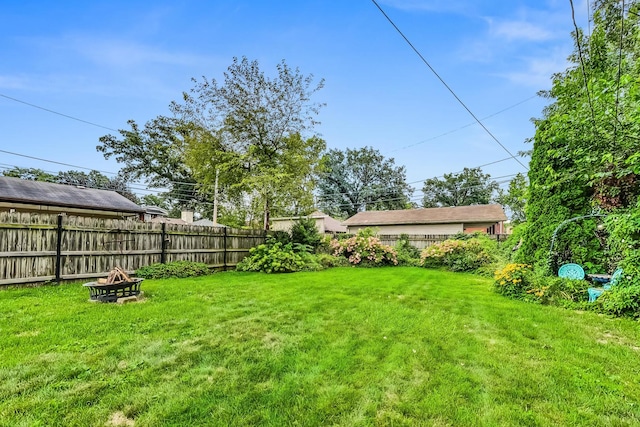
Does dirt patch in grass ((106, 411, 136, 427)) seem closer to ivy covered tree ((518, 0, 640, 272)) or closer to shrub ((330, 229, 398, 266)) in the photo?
ivy covered tree ((518, 0, 640, 272))

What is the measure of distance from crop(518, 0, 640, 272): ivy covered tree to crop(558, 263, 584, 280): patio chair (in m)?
0.37

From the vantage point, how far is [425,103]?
38.8 ft

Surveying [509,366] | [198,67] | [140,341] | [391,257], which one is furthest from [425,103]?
[140,341]

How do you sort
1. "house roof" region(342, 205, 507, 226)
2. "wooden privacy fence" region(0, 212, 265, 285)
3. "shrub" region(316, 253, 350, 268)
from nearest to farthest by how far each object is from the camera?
"wooden privacy fence" region(0, 212, 265, 285) < "shrub" region(316, 253, 350, 268) < "house roof" region(342, 205, 507, 226)

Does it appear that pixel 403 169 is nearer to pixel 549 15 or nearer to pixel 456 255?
pixel 456 255

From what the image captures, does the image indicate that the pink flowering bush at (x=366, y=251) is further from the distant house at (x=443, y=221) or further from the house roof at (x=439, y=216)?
the house roof at (x=439, y=216)

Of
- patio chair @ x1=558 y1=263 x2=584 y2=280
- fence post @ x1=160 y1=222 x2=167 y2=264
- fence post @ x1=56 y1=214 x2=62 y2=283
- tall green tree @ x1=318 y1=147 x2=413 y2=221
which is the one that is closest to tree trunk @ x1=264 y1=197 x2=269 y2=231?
fence post @ x1=160 y1=222 x2=167 y2=264

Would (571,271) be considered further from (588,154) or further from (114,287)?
(114,287)

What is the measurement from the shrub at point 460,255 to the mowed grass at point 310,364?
5986 mm

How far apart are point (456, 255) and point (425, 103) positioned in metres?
6.26

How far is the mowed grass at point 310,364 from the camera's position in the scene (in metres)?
2.11

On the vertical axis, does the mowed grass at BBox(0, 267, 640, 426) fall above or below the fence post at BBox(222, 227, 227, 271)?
below

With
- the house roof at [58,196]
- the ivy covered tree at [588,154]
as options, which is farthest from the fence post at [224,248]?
the ivy covered tree at [588,154]

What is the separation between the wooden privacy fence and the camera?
20.7 feet
